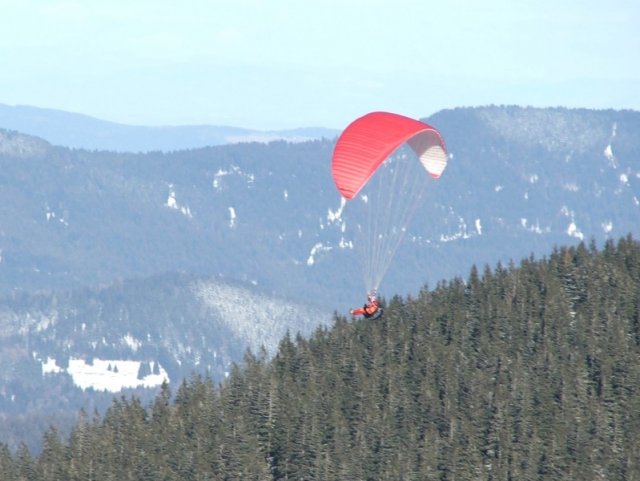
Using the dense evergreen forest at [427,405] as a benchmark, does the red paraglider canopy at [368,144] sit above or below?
A: above

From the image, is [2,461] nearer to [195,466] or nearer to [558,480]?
[195,466]

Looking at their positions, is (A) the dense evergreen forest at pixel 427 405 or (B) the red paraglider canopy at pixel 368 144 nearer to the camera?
(B) the red paraglider canopy at pixel 368 144

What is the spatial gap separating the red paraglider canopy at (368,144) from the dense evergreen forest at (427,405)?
21676mm

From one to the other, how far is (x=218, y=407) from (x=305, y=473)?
1623cm

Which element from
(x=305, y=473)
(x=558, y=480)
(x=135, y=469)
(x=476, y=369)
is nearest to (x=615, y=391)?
(x=476, y=369)

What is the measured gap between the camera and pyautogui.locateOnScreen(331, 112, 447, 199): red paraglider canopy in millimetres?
105938

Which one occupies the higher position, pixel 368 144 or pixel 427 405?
pixel 368 144

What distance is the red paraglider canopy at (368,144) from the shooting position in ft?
348

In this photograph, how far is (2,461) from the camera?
133125 mm

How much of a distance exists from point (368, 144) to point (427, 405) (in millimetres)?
32895

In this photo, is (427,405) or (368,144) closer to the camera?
(368,144)

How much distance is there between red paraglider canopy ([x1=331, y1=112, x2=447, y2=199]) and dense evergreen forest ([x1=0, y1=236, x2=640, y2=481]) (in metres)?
21.7

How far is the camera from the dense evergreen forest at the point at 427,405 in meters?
123

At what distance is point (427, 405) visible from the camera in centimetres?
13550
